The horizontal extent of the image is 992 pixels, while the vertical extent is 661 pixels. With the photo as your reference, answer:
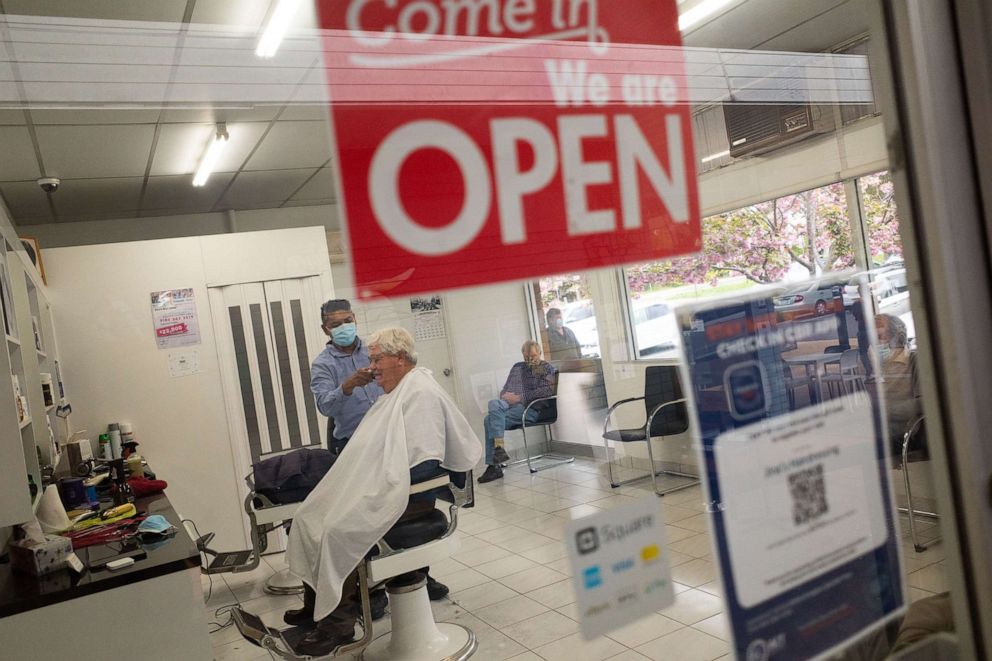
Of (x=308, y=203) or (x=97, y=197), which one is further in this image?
(x=97, y=197)

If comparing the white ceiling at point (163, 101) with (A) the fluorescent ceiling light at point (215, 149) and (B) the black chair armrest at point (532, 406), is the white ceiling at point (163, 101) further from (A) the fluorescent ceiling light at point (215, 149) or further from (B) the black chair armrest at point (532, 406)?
(B) the black chair armrest at point (532, 406)

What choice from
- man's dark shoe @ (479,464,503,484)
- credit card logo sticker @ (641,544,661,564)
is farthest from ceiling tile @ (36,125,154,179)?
credit card logo sticker @ (641,544,661,564)

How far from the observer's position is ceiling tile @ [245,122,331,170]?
910mm

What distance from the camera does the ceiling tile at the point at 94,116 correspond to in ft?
3.09

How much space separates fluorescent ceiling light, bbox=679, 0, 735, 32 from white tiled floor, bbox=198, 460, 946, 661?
0.74 meters

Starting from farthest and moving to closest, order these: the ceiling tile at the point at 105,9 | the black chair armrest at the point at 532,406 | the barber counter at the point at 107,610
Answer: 1. the barber counter at the point at 107,610
2. the black chair armrest at the point at 532,406
3. the ceiling tile at the point at 105,9

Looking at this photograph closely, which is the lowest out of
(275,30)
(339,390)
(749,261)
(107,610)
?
(107,610)

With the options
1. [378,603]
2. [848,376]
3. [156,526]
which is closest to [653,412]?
[848,376]

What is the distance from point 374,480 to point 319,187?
1.89 ft

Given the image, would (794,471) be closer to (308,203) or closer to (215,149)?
(308,203)

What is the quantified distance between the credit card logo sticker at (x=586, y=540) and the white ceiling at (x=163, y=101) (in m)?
0.59

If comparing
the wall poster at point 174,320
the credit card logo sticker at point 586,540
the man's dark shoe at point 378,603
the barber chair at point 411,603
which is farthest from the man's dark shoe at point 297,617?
the credit card logo sticker at point 586,540

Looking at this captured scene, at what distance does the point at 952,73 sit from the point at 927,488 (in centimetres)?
70

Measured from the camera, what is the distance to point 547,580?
117cm
